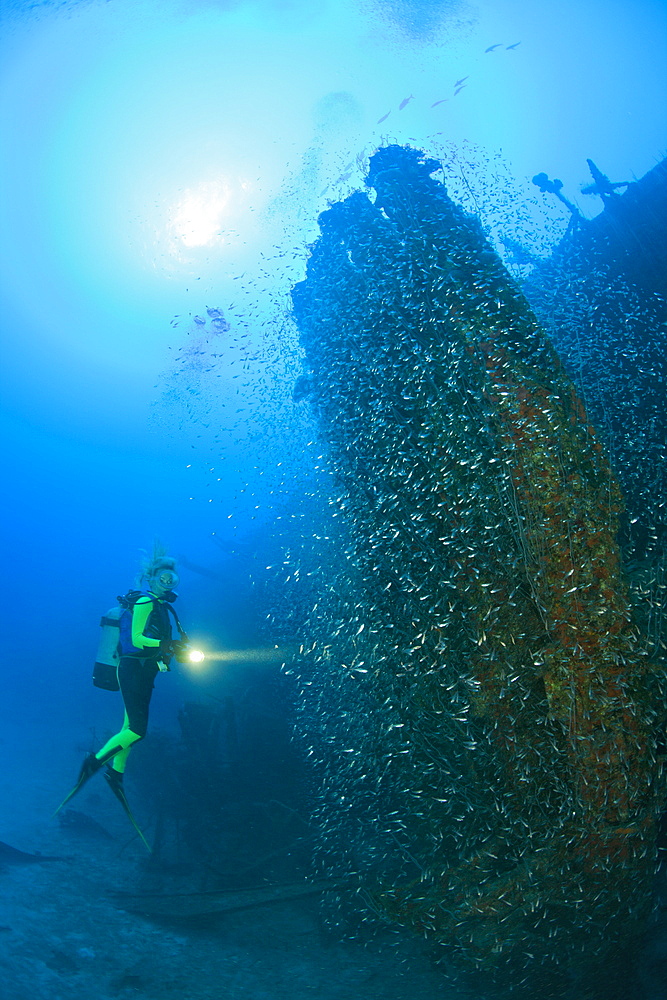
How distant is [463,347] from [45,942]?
9.54 metres

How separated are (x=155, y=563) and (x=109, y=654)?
4.39ft

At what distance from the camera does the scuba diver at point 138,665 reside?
5.68m

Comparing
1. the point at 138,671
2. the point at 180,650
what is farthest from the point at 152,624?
the point at 138,671

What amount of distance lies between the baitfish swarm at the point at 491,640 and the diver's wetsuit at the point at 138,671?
7.69 feet

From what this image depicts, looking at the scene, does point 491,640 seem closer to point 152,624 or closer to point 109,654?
point 152,624

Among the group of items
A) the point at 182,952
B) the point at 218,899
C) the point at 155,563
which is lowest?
the point at 182,952

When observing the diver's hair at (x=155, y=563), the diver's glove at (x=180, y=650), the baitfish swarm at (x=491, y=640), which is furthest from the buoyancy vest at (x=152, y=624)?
the baitfish swarm at (x=491, y=640)

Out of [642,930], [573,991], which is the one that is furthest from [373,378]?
[573,991]

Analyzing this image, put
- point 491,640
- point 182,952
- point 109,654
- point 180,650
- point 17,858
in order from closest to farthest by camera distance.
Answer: point 491,640 < point 180,650 < point 109,654 < point 182,952 < point 17,858

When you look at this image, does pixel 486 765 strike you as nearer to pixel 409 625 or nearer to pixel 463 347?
pixel 409 625

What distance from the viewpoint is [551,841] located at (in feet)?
12.7

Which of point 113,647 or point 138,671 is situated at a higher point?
point 113,647

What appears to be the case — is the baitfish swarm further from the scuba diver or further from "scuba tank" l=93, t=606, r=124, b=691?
"scuba tank" l=93, t=606, r=124, b=691

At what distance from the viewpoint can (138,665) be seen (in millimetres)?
5883
